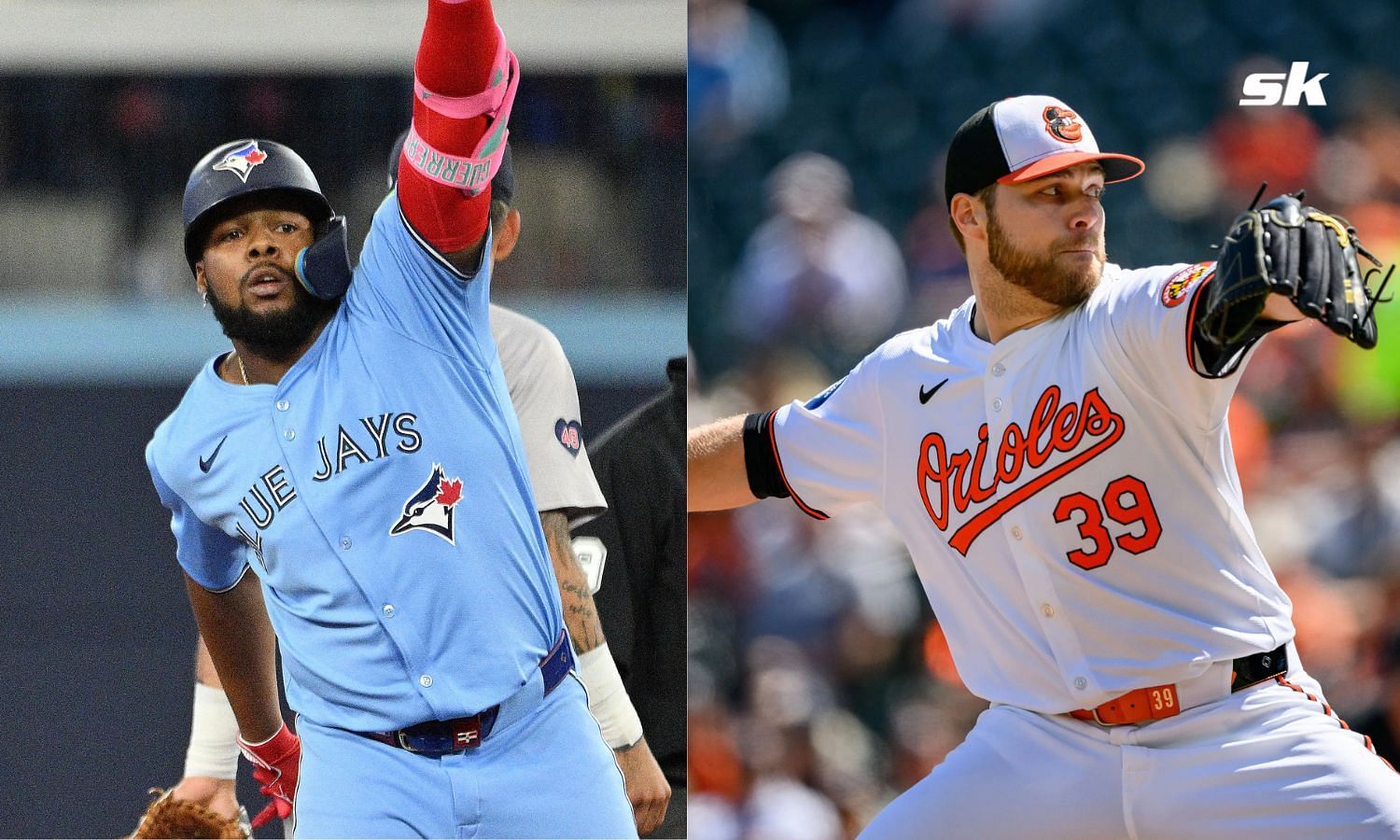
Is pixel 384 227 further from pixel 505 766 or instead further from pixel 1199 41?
pixel 1199 41

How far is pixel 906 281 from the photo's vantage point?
6.07 metres

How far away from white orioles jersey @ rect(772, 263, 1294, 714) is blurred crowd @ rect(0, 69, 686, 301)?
0.61 metres

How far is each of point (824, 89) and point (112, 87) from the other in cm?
446

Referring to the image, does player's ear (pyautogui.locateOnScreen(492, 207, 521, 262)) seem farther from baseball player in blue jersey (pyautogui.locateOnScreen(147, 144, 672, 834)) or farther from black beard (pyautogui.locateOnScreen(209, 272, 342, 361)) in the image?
black beard (pyautogui.locateOnScreen(209, 272, 342, 361))

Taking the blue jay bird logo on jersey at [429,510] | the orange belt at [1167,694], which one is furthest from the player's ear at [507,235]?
the orange belt at [1167,694]

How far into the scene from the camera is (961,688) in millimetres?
4848

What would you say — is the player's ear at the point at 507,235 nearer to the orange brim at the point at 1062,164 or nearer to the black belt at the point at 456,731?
the black belt at the point at 456,731

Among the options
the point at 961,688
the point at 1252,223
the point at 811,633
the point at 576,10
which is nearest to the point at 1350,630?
the point at 961,688

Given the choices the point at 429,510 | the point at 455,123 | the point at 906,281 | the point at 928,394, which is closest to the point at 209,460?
the point at 429,510

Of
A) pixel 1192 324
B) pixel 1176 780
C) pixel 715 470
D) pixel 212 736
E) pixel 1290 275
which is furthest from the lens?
pixel 715 470

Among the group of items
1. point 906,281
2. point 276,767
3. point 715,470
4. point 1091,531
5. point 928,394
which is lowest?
point 276,767

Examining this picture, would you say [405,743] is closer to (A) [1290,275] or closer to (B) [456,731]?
(B) [456,731]

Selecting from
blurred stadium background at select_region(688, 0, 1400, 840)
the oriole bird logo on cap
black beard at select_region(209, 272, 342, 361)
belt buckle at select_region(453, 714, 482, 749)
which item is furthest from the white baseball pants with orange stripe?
blurred stadium background at select_region(688, 0, 1400, 840)

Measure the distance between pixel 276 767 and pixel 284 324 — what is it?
79cm
